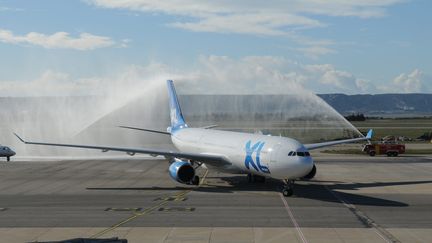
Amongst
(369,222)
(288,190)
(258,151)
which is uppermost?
(258,151)

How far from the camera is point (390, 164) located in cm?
5366

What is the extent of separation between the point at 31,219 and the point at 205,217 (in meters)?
8.21

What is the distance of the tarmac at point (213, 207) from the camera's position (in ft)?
72.3

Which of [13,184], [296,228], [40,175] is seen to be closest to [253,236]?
[296,228]

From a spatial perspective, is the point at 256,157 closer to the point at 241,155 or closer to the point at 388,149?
the point at 241,155

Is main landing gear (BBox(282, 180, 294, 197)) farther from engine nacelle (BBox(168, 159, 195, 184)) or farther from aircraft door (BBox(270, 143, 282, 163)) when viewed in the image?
engine nacelle (BBox(168, 159, 195, 184))

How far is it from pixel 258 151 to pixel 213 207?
6.29m

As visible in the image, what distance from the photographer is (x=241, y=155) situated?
117 ft

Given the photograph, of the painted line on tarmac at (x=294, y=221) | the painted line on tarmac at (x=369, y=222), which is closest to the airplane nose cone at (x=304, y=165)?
the painted line on tarmac at (x=294, y=221)

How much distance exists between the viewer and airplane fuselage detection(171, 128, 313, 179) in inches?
1225

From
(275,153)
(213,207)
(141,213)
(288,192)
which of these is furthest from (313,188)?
(141,213)

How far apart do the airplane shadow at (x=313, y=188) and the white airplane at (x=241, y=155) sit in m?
0.92

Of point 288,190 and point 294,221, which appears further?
point 288,190

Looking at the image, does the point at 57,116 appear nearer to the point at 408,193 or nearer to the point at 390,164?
the point at 390,164
